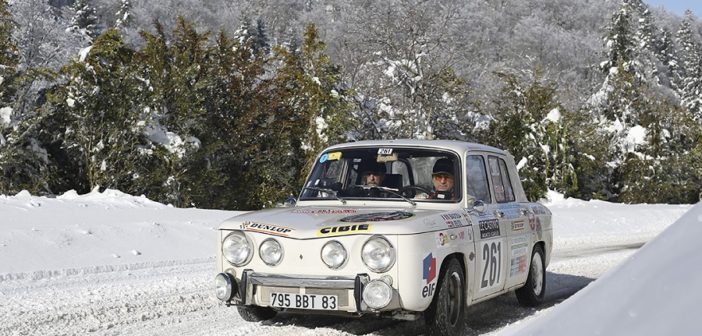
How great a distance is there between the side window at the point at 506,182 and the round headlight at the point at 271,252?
2.79 m

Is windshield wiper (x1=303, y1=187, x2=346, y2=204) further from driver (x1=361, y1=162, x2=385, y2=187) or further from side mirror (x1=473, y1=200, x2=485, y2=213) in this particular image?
side mirror (x1=473, y1=200, x2=485, y2=213)

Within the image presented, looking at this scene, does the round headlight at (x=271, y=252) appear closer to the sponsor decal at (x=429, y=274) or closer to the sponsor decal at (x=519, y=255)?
the sponsor decal at (x=429, y=274)

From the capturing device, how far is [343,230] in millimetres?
5508

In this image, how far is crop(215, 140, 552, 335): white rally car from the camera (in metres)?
5.41

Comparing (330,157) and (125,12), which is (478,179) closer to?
(330,157)

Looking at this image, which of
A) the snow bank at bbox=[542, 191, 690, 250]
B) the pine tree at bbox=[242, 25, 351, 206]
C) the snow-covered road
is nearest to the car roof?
the snow-covered road

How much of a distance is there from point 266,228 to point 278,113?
1865 centimetres

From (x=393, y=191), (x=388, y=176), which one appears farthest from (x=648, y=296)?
(x=388, y=176)

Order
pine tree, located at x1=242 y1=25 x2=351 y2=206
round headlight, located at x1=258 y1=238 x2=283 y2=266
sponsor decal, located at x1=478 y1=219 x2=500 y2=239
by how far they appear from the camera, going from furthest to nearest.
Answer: pine tree, located at x1=242 y1=25 x2=351 y2=206
sponsor decal, located at x1=478 y1=219 x2=500 y2=239
round headlight, located at x1=258 y1=238 x2=283 y2=266

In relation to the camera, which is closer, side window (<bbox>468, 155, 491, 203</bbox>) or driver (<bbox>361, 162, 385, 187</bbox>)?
side window (<bbox>468, 155, 491, 203</bbox>)

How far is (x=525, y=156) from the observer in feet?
99.6

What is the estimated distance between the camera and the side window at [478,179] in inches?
270

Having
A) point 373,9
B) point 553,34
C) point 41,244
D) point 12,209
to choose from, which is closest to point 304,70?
point 373,9

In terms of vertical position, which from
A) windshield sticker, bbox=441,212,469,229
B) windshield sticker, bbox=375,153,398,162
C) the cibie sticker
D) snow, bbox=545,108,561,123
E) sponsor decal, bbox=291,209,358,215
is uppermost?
snow, bbox=545,108,561,123
